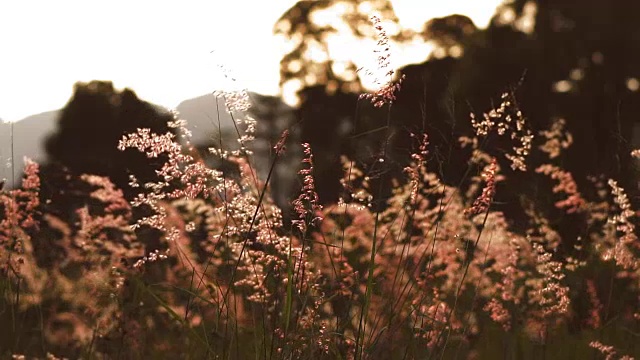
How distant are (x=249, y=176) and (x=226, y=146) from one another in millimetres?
151

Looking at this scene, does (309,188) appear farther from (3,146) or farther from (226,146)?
(3,146)

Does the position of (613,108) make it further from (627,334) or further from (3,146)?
(3,146)

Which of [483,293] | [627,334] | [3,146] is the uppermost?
[3,146]

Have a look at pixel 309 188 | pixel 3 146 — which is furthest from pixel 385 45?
pixel 3 146

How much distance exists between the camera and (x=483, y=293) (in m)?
4.64

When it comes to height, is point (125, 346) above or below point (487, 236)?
below

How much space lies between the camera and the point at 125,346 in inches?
157

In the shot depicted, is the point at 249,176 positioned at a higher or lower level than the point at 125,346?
higher

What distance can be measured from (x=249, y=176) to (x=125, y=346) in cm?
116

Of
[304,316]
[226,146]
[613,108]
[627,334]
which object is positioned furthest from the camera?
[613,108]

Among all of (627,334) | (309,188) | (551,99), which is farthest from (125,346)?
(551,99)

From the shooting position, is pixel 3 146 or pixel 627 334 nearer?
pixel 3 146

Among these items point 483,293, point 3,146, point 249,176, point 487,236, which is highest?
point 3,146

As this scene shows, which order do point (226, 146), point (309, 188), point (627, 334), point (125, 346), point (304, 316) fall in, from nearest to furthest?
point (309, 188), point (304, 316), point (226, 146), point (125, 346), point (627, 334)
